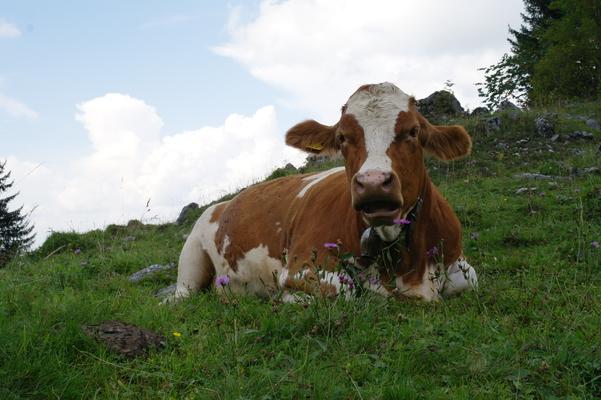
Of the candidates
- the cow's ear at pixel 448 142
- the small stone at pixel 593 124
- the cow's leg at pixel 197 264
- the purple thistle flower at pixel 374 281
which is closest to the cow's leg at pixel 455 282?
the purple thistle flower at pixel 374 281

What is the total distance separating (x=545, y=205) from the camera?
29.0ft

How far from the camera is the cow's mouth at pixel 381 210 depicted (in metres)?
4.23

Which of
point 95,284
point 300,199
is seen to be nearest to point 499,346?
point 300,199

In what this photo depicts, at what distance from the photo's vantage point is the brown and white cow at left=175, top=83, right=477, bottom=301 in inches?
175

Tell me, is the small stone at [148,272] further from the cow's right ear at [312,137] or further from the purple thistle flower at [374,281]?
the purple thistle flower at [374,281]

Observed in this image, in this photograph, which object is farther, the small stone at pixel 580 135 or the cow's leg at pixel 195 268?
the small stone at pixel 580 135

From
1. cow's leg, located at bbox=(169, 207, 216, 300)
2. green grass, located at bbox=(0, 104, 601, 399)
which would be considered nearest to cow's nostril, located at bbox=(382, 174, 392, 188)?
green grass, located at bbox=(0, 104, 601, 399)

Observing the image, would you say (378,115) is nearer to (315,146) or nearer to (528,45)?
(315,146)

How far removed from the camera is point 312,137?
5789 mm

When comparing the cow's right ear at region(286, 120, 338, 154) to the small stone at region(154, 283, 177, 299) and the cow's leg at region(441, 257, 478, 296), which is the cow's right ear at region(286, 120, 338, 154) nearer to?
the cow's leg at region(441, 257, 478, 296)

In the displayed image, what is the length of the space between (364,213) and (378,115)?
0.94m

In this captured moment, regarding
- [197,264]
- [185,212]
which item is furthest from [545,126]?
[197,264]

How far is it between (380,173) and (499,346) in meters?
1.40

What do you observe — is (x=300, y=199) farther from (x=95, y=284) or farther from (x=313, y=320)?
(x=313, y=320)
